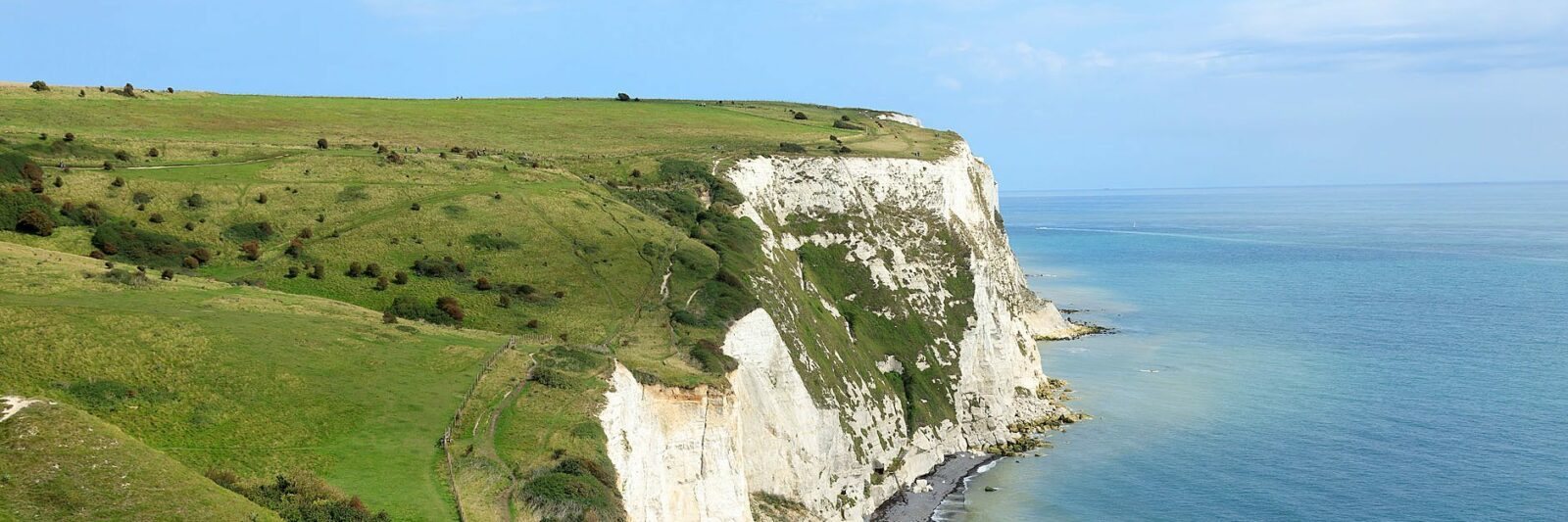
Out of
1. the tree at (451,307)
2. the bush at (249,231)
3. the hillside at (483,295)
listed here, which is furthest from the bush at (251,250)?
the tree at (451,307)

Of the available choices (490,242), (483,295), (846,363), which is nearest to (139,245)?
(490,242)

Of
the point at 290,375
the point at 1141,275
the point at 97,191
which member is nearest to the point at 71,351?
the point at 290,375

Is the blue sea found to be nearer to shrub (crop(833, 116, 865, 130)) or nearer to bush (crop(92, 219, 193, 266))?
shrub (crop(833, 116, 865, 130))

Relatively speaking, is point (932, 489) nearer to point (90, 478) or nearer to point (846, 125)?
point (90, 478)

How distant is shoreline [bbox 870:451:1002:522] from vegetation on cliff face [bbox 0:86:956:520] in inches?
173

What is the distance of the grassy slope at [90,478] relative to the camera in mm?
30531

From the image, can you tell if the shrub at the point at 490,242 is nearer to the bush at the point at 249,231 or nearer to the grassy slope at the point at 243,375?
the bush at the point at 249,231

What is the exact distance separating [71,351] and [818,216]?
63.0 m

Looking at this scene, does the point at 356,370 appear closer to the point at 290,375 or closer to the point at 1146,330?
the point at 290,375

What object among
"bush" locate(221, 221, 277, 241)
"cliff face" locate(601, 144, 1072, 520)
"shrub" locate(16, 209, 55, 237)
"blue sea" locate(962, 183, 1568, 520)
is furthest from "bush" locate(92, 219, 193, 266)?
"blue sea" locate(962, 183, 1568, 520)

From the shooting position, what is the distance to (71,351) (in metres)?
41.5

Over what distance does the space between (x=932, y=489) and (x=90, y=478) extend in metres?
52.3

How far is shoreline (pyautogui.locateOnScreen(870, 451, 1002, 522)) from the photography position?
69.4 metres

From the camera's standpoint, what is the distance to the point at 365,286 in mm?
63406
